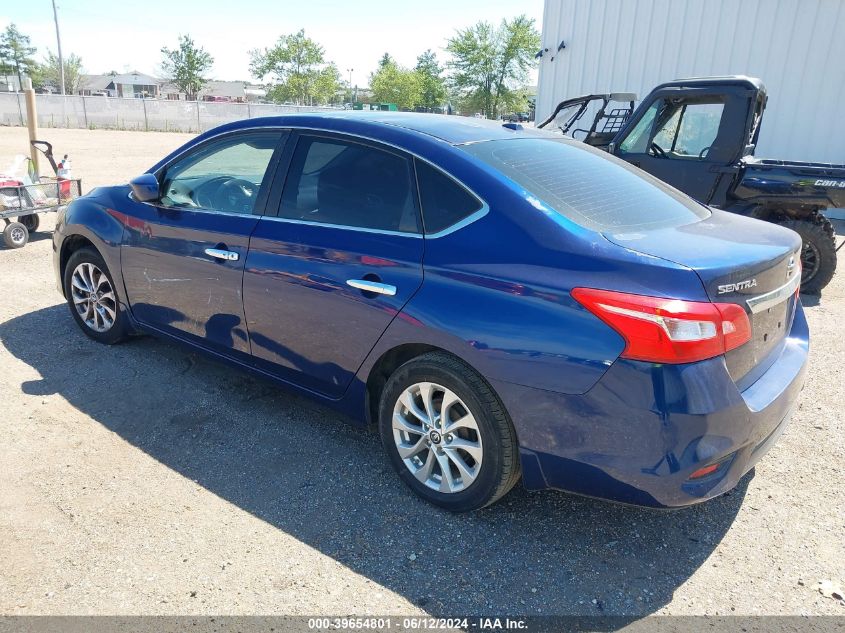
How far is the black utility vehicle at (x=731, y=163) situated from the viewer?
21.2 feet

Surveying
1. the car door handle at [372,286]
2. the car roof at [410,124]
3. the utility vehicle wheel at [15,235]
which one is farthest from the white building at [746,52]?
the car door handle at [372,286]

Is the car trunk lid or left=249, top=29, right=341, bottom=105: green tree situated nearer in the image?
the car trunk lid

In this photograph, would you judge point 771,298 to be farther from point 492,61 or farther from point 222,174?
point 492,61

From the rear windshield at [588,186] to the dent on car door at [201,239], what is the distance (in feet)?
4.49

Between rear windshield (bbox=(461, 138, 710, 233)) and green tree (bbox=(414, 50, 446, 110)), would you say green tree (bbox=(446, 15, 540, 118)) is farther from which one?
rear windshield (bbox=(461, 138, 710, 233))

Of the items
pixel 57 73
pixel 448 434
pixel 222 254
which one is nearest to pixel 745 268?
pixel 448 434

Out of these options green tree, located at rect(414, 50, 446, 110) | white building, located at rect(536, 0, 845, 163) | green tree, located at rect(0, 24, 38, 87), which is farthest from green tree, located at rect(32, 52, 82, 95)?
white building, located at rect(536, 0, 845, 163)

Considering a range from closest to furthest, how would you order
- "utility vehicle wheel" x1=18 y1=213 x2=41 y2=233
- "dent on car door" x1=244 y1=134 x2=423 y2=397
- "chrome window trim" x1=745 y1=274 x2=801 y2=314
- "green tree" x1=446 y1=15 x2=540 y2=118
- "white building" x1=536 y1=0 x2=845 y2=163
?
"chrome window trim" x1=745 y1=274 x2=801 y2=314 < "dent on car door" x1=244 y1=134 x2=423 y2=397 < "utility vehicle wheel" x1=18 y1=213 x2=41 y2=233 < "white building" x1=536 y1=0 x2=845 y2=163 < "green tree" x1=446 y1=15 x2=540 y2=118

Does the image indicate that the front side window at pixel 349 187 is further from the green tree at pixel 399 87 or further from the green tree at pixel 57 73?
the green tree at pixel 57 73

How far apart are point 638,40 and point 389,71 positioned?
64482mm

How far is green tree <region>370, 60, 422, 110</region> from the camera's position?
70.8 metres

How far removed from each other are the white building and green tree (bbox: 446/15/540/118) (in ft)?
133

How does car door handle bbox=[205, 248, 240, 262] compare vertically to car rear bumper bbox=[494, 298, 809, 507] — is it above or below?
above

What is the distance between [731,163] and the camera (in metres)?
6.60
